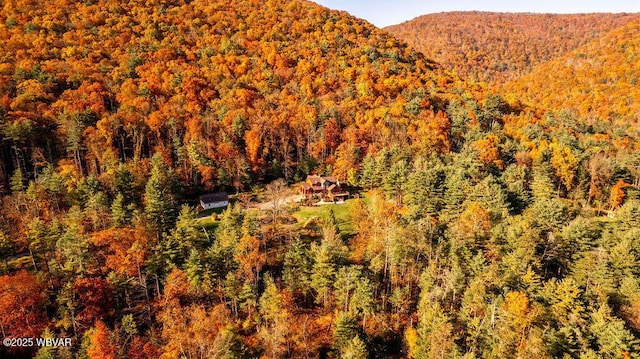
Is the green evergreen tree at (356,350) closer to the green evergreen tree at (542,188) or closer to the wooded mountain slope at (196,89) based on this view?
the wooded mountain slope at (196,89)

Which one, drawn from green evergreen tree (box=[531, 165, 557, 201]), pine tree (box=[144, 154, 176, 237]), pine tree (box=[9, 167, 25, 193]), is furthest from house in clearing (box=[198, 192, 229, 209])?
green evergreen tree (box=[531, 165, 557, 201])

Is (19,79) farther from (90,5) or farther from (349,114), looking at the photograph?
(349,114)

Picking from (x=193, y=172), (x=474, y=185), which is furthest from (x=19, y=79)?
(x=474, y=185)

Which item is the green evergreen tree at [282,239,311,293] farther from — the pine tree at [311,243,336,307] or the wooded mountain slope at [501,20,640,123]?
the wooded mountain slope at [501,20,640,123]

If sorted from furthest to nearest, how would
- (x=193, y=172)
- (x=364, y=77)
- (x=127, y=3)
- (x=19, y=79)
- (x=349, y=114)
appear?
(x=127, y=3) → (x=364, y=77) → (x=349, y=114) → (x=19, y=79) → (x=193, y=172)

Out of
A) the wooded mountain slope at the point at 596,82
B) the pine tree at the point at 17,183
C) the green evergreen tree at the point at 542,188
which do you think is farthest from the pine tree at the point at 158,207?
the wooded mountain slope at the point at 596,82

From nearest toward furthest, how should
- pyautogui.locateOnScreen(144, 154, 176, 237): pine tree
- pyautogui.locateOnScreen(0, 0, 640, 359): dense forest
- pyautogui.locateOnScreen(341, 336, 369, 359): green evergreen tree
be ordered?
pyautogui.locateOnScreen(341, 336, 369, 359): green evergreen tree → pyautogui.locateOnScreen(0, 0, 640, 359): dense forest → pyautogui.locateOnScreen(144, 154, 176, 237): pine tree
